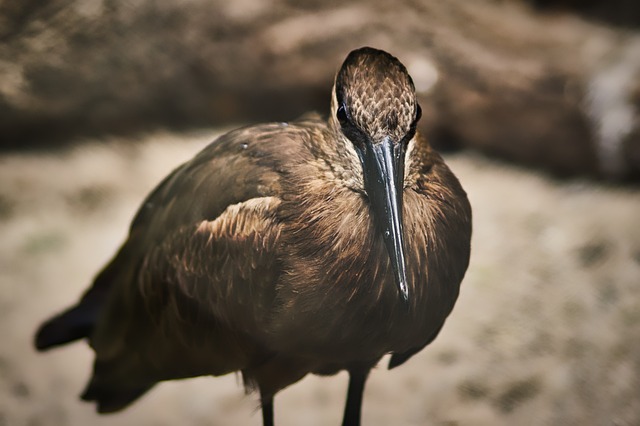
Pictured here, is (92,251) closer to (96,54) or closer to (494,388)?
(96,54)

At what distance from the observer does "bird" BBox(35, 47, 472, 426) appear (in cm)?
119

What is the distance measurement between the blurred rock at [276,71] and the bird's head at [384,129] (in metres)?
1.69

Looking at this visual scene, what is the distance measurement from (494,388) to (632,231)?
1.14 metres

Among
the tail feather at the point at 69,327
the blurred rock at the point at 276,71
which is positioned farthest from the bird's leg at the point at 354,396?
the blurred rock at the point at 276,71

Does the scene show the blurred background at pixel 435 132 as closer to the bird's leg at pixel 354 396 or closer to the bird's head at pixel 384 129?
the bird's leg at pixel 354 396

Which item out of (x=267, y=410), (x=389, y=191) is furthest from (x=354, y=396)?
(x=389, y=191)

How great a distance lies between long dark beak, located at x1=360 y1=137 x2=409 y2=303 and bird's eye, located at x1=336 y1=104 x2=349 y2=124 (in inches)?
2.4

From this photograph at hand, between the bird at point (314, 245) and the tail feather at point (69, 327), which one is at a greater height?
the bird at point (314, 245)

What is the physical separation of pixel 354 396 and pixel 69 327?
709 mm

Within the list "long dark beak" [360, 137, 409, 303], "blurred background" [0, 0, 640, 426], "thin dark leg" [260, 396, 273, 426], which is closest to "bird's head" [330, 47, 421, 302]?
"long dark beak" [360, 137, 409, 303]

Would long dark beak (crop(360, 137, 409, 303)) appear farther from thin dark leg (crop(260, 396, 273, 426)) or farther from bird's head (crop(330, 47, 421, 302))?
thin dark leg (crop(260, 396, 273, 426))

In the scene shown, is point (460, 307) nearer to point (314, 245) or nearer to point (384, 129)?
point (314, 245)

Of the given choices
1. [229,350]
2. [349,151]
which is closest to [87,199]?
[229,350]

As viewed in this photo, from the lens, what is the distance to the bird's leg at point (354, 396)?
151 centimetres
